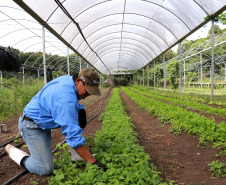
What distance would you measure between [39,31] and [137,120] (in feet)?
23.1

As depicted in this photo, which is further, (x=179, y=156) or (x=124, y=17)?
(x=124, y=17)

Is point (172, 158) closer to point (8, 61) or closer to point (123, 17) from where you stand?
point (8, 61)

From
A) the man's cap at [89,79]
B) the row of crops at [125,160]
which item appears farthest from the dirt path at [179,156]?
the man's cap at [89,79]

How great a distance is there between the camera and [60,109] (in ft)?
7.63

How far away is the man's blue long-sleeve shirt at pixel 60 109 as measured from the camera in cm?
229

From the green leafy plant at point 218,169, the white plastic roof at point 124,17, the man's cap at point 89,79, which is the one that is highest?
the white plastic roof at point 124,17

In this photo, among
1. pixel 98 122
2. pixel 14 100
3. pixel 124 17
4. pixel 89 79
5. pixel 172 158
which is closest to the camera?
pixel 89 79

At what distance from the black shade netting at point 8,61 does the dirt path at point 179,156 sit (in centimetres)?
486

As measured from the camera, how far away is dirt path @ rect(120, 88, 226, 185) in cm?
290

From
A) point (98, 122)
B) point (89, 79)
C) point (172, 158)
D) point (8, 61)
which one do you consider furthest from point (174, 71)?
→ point (89, 79)

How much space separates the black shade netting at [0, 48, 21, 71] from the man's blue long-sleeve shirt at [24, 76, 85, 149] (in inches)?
178

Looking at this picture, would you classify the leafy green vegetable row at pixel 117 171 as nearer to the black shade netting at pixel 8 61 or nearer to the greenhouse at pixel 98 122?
the greenhouse at pixel 98 122

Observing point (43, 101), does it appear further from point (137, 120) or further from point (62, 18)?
point (62, 18)

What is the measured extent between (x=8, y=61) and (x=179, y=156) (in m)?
6.02
